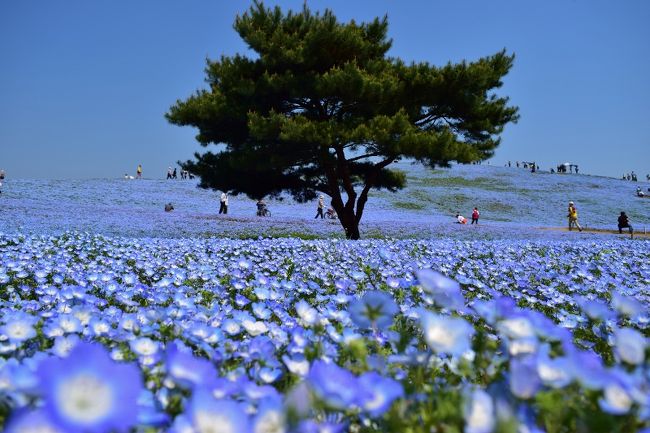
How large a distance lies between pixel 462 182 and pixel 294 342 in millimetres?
49795

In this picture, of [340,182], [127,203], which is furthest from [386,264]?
[127,203]

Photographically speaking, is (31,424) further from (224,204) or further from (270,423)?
(224,204)

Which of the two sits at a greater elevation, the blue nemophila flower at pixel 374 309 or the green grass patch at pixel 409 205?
the green grass patch at pixel 409 205

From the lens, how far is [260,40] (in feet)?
41.0

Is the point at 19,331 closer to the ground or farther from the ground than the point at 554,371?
closer to the ground

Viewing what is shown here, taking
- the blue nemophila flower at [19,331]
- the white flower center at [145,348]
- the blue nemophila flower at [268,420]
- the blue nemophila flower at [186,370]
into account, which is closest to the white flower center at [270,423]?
the blue nemophila flower at [268,420]

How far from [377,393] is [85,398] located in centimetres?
52

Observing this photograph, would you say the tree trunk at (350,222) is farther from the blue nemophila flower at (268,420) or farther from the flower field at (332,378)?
the blue nemophila flower at (268,420)

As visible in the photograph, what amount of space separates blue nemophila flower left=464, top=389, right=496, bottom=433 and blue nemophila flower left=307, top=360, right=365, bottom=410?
Answer: 19 centimetres

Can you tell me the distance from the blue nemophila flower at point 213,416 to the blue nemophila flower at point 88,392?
0.34ft

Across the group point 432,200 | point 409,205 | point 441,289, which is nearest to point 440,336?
point 441,289

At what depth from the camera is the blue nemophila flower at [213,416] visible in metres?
0.82

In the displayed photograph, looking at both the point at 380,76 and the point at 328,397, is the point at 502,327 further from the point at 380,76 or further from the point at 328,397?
the point at 380,76

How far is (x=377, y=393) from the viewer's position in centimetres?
100
